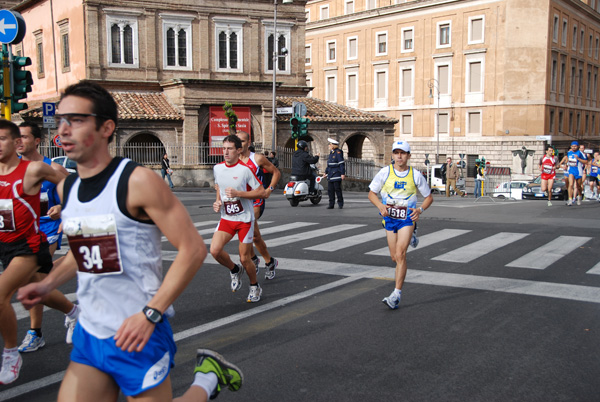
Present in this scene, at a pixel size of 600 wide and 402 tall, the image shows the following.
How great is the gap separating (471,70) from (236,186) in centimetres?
5185

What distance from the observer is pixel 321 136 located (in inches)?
1388

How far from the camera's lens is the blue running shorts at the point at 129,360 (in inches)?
106

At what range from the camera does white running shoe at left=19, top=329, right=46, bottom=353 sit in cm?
547

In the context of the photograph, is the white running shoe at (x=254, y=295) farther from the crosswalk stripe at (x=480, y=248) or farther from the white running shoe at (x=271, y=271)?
the crosswalk stripe at (x=480, y=248)

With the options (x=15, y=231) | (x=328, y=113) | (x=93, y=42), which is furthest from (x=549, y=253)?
(x=93, y=42)

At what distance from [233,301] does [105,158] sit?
4.71m

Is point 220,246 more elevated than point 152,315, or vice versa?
point 152,315

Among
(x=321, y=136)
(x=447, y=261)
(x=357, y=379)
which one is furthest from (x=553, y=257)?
(x=321, y=136)

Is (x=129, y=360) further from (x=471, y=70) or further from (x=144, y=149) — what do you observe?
(x=471, y=70)

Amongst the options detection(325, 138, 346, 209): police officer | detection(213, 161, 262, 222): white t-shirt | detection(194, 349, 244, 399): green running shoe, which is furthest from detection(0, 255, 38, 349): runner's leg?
detection(325, 138, 346, 209): police officer

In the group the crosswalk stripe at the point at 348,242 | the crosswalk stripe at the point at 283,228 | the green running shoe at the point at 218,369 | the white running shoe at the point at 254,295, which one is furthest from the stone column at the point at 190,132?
the green running shoe at the point at 218,369

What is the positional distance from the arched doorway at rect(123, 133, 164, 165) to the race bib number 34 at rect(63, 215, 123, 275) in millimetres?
28269

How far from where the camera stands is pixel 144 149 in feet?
103

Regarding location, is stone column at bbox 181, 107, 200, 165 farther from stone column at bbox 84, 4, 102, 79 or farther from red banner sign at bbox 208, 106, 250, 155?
stone column at bbox 84, 4, 102, 79
